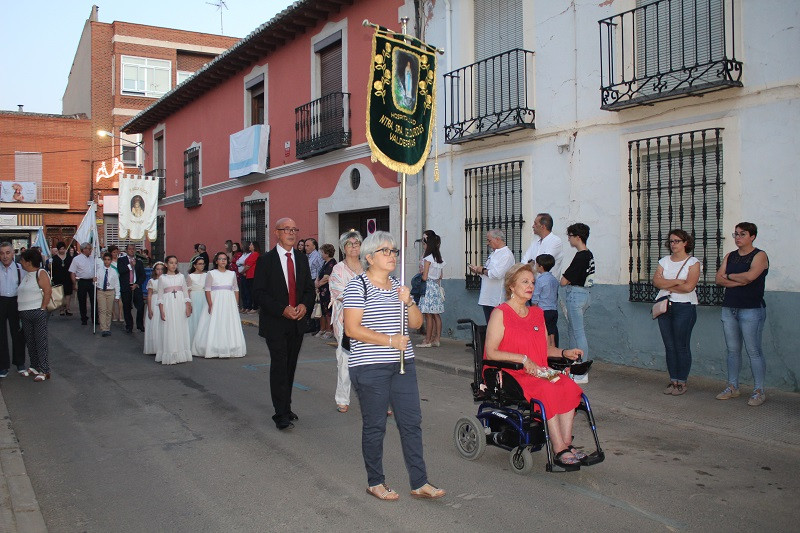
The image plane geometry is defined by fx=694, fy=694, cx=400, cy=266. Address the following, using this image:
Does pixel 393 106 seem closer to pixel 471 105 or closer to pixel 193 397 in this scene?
pixel 193 397

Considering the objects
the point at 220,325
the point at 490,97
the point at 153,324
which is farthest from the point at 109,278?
the point at 490,97

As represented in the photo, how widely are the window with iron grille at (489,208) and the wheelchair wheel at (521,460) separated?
651 cm

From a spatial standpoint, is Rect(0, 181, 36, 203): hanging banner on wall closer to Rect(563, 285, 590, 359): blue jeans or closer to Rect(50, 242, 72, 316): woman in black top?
Rect(50, 242, 72, 316): woman in black top

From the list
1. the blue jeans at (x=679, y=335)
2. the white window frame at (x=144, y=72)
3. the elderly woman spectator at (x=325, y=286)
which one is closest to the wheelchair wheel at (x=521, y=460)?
the blue jeans at (x=679, y=335)

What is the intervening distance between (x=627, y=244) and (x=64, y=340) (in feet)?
33.8

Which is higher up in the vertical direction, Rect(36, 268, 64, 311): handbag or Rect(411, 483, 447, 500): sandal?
Rect(36, 268, 64, 311): handbag

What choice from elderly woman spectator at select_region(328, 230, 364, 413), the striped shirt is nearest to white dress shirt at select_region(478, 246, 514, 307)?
elderly woman spectator at select_region(328, 230, 364, 413)

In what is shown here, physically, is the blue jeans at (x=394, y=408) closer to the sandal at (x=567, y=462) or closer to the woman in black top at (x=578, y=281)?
the sandal at (x=567, y=462)

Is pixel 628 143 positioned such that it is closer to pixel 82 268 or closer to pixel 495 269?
pixel 495 269

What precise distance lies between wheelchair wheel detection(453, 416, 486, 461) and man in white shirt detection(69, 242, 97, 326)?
1290 centimetres

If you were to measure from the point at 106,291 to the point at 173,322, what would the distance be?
452 centimetres

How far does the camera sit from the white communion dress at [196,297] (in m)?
11.5

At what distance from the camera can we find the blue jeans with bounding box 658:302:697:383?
24.6 feet

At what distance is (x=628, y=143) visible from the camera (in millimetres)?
9422
